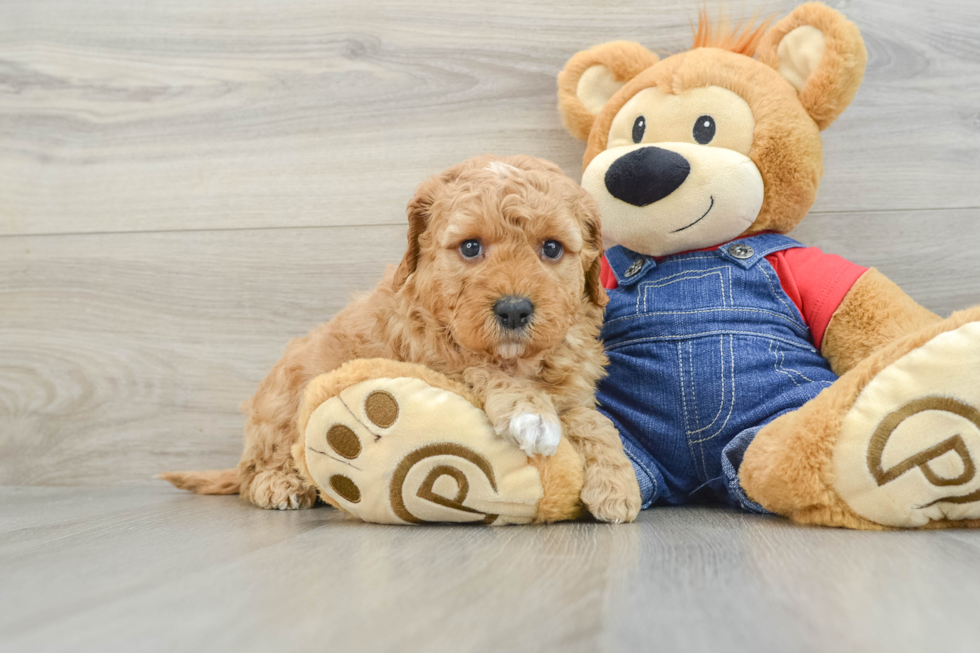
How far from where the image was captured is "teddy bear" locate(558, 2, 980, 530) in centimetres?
105

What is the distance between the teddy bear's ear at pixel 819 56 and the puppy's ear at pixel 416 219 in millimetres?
653

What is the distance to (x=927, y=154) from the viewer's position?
1358 mm

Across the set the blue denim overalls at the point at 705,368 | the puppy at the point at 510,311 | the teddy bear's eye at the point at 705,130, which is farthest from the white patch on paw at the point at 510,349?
the teddy bear's eye at the point at 705,130

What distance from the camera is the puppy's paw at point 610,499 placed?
36.4 inches

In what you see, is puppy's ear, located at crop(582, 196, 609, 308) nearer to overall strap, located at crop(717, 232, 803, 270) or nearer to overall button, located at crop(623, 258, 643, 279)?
overall button, located at crop(623, 258, 643, 279)

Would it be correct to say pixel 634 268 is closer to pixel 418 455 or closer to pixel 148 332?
pixel 418 455

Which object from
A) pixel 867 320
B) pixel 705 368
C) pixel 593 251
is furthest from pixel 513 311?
pixel 867 320

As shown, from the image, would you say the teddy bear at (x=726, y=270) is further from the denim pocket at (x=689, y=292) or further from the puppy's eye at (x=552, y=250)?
the puppy's eye at (x=552, y=250)

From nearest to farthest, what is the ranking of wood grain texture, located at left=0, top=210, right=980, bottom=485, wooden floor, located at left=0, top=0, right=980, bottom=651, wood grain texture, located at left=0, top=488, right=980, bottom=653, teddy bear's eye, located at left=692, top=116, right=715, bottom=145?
wood grain texture, located at left=0, top=488, right=980, bottom=653 → teddy bear's eye, located at left=692, top=116, right=715, bottom=145 → wooden floor, located at left=0, top=0, right=980, bottom=651 → wood grain texture, located at left=0, top=210, right=980, bottom=485

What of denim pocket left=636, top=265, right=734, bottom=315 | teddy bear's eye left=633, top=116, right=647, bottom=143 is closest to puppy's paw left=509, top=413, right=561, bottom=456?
denim pocket left=636, top=265, right=734, bottom=315

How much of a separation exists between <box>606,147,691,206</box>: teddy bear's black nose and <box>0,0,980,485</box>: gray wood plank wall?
1.13ft

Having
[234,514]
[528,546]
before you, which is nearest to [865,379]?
[528,546]

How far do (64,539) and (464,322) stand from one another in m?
0.61

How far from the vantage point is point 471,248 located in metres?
0.94
